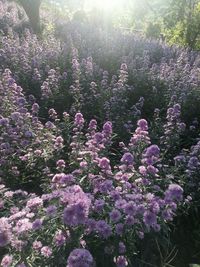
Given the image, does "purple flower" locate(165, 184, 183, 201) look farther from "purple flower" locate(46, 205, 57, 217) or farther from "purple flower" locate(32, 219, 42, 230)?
"purple flower" locate(32, 219, 42, 230)

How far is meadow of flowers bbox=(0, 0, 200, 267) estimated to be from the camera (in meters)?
3.12

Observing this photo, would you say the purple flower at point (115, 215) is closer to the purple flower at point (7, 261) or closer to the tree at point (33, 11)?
the purple flower at point (7, 261)

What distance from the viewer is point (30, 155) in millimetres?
4840

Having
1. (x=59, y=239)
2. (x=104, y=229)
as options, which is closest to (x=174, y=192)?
(x=104, y=229)

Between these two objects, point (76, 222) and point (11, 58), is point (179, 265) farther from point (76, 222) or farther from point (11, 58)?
point (11, 58)

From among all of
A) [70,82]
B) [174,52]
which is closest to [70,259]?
[70,82]

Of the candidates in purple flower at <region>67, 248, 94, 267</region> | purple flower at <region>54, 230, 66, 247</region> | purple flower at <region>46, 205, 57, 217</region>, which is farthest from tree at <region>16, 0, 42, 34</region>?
purple flower at <region>67, 248, 94, 267</region>

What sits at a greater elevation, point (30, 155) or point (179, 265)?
point (30, 155)

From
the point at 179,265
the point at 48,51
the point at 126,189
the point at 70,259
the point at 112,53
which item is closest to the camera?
the point at 70,259

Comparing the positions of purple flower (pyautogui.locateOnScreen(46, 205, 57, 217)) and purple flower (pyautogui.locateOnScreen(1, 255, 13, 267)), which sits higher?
purple flower (pyautogui.locateOnScreen(46, 205, 57, 217))

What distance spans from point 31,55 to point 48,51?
1.17 ft

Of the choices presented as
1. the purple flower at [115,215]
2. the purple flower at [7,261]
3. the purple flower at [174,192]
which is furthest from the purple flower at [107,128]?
the purple flower at [7,261]

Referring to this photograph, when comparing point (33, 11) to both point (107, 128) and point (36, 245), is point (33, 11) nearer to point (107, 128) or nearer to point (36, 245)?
point (107, 128)

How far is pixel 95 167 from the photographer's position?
13.9 ft
